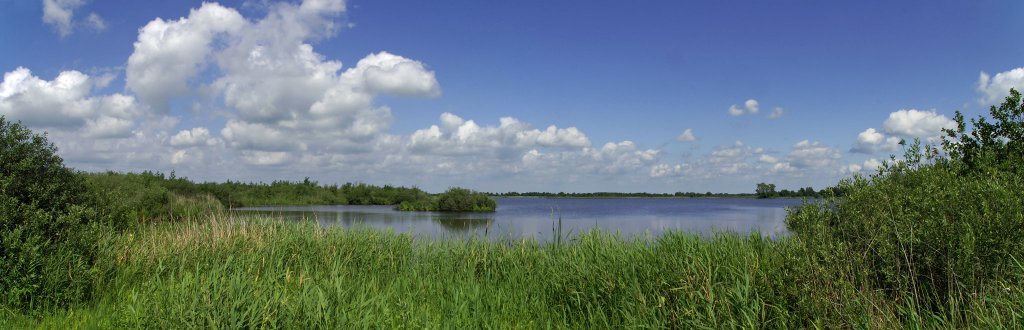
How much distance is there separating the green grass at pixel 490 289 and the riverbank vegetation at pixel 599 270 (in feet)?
0.11

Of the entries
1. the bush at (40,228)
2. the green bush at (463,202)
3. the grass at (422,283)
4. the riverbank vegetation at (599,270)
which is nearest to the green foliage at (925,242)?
the riverbank vegetation at (599,270)

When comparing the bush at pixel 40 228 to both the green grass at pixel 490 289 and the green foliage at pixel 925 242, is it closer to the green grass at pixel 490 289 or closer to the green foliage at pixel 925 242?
the green grass at pixel 490 289

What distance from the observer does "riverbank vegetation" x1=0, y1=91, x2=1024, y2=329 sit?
528 centimetres

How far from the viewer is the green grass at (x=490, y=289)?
17.4ft

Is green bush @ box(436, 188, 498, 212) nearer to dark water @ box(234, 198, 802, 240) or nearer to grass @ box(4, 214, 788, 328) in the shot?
dark water @ box(234, 198, 802, 240)

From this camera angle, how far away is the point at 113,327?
5742mm

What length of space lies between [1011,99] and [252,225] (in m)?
13.7

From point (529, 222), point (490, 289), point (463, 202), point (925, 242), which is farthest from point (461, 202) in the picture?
point (925, 242)

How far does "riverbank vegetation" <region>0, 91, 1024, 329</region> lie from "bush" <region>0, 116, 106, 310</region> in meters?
0.03

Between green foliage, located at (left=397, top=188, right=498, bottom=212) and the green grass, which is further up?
green foliage, located at (left=397, top=188, right=498, bottom=212)

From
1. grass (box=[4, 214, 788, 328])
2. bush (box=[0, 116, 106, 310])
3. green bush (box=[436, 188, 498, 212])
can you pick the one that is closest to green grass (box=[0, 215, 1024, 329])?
grass (box=[4, 214, 788, 328])

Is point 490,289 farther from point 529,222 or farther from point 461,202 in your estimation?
point 461,202

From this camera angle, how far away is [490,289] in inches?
305

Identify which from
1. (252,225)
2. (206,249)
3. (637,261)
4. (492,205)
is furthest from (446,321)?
(492,205)
